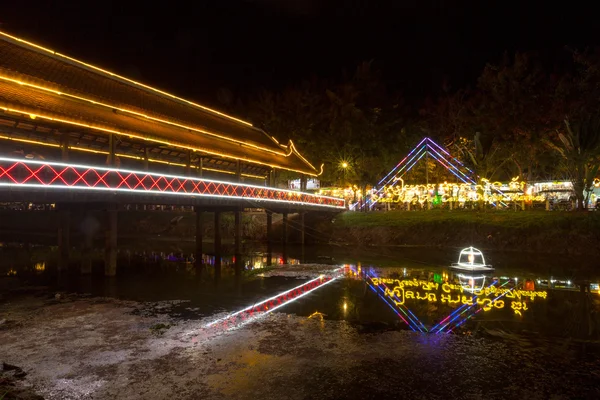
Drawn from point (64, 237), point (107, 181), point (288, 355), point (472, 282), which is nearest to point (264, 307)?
point (288, 355)

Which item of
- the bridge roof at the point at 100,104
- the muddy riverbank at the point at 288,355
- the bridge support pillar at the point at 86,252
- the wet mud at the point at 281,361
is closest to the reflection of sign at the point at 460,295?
the muddy riverbank at the point at 288,355

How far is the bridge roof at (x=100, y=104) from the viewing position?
13664 millimetres

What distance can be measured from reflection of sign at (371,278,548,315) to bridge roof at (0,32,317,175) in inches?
454

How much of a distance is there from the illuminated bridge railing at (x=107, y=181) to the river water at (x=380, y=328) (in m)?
3.79

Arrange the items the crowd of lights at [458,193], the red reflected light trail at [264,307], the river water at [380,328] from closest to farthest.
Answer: the river water at [380,328] → the red reflected light trail at [264,307] → the crowd of lights at [458,193]

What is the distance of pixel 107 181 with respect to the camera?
1520 cm

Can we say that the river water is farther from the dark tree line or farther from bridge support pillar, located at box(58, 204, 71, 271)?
the dark tree line

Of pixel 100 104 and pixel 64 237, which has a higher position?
pixel 100 104

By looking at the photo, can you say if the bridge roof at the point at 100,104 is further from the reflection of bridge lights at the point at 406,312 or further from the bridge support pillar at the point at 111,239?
the reflection of bridge lights at the point at 406,312

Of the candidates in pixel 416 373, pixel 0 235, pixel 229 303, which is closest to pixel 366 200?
pixel 229 303

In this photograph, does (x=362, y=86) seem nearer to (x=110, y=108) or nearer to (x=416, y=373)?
(x=110, y=108)

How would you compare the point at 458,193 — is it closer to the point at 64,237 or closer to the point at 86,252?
the point at 86,252

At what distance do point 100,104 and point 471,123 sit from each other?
96.2ft

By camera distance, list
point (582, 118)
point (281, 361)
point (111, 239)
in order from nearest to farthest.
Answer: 1. point (281, 361)
2. point (111, 239)
3. point (582, 118)
